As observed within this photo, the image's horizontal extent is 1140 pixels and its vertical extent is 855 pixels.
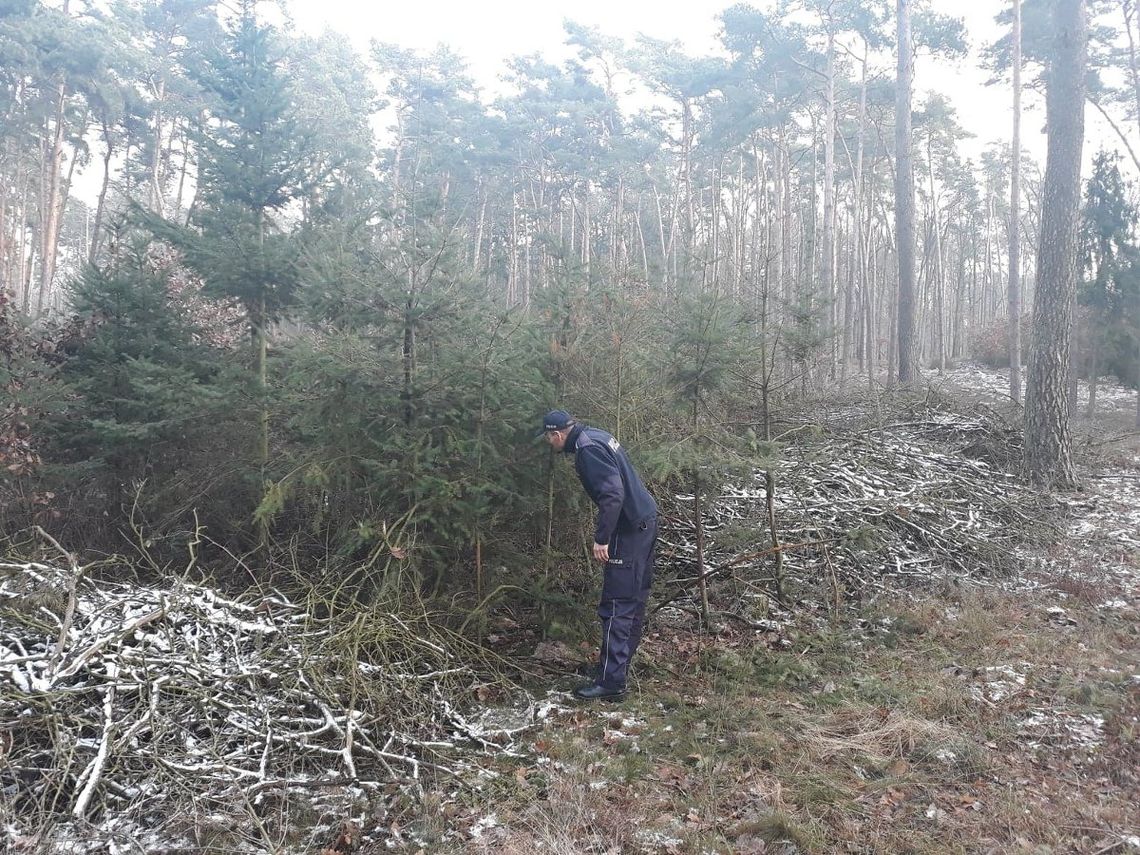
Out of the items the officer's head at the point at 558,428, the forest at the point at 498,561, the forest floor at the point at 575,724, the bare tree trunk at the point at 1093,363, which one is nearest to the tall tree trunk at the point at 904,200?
the forest at the point at 498,561

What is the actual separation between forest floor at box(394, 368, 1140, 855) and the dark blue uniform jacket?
124cm

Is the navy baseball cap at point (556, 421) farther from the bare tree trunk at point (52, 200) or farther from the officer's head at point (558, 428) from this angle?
the bare tree trunk at point (52, 200)

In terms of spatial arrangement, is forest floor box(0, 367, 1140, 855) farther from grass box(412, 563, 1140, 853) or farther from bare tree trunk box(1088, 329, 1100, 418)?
bare tree trunk box(1088, 329, 1100, 418)

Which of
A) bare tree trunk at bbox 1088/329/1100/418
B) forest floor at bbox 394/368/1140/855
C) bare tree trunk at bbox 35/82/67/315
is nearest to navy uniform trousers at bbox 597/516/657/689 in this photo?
forest floor at bbox 394/368/1140/855

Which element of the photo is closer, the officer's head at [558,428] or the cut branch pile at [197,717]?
the cut branch pile at [197,717]

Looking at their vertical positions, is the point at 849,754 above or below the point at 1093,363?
below

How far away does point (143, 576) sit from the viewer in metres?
7.20

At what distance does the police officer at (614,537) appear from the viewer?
4805 mm

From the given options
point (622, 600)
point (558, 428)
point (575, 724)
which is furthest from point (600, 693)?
point (558, 428)

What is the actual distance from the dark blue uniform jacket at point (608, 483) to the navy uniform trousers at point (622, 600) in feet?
0.40

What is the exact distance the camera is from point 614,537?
498cm

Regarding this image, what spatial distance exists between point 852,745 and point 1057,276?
936 centimetres

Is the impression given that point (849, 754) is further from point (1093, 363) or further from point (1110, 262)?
point (1110, 262)

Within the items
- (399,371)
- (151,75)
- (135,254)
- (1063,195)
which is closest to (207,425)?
(135,254)
